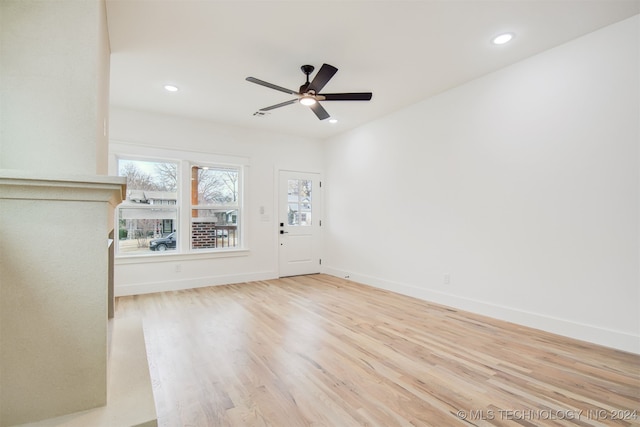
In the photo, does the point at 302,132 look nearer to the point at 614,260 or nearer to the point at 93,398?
the point at 614,260

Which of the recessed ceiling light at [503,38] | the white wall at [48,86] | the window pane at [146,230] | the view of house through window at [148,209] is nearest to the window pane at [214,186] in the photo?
the view of house through window at [148,209]

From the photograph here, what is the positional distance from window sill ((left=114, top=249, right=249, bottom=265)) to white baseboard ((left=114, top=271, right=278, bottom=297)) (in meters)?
0.34

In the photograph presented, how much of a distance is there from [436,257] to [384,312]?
111 centimetres

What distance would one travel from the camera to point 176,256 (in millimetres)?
4887

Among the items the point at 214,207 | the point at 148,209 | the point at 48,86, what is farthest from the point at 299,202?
the point at 48,86

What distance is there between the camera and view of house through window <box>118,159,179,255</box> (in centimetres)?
460

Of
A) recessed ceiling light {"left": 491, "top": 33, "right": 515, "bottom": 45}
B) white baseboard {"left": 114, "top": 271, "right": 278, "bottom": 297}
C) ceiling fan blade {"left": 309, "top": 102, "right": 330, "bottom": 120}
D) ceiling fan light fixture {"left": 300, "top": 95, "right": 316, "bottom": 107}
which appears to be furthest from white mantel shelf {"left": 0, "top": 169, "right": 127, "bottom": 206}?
Answer: white baseboard {"left": 114, "top": 271, "right": 278, "bottom": 297}

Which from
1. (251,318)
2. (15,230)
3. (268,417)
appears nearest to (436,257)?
(251,318)

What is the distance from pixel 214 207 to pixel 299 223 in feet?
5.66

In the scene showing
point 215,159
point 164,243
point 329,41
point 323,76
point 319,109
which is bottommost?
point 164,243

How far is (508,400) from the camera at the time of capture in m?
1.91

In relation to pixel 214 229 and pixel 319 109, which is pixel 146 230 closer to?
pixel 214 229

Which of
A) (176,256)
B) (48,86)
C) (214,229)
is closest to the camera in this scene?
(48,86)

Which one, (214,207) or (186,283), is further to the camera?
(214,207)
